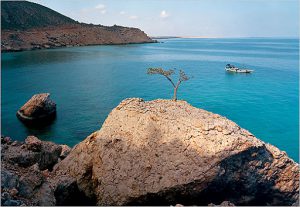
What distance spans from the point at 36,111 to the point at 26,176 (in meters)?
28.8

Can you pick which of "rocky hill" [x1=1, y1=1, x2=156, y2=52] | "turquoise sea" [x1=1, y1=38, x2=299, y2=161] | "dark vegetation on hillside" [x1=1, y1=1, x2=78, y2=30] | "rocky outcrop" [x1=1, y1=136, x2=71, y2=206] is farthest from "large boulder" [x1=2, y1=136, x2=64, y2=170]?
"dark vegetation on hillside" [x1=1, y1=1, x2=78, y2=30]

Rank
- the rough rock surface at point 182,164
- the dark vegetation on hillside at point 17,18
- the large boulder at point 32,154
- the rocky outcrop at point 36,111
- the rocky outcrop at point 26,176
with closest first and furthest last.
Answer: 1. the rocky outcrop at point 26,176
2. the rough rock surface at point 182,164
3. the large boulder at point 32,154
4. the rocky outcrop at point 36,111
5. the dark vegetation on hillside at point 17,18

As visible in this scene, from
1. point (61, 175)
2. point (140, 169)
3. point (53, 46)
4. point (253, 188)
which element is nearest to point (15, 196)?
point (61, 175)

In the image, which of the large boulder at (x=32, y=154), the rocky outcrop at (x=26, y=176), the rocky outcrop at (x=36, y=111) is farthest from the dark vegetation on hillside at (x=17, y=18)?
the rocky outcrop at (x=26, y=176)

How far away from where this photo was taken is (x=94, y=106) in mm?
52469

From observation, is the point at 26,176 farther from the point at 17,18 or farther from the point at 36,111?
the point at 17,18

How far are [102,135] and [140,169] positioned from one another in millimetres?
3872

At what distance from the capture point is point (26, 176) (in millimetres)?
17719

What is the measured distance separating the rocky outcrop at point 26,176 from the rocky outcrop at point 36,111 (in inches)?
811

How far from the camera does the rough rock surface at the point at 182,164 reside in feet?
58.1

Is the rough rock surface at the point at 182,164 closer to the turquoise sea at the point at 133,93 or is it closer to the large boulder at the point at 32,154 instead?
the large boulder at the point at 32,154

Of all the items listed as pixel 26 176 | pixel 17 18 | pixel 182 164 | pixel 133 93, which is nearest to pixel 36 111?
pixel 133 93

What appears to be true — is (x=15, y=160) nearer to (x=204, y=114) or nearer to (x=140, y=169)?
(x=140, y=169)

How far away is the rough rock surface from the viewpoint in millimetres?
17719
